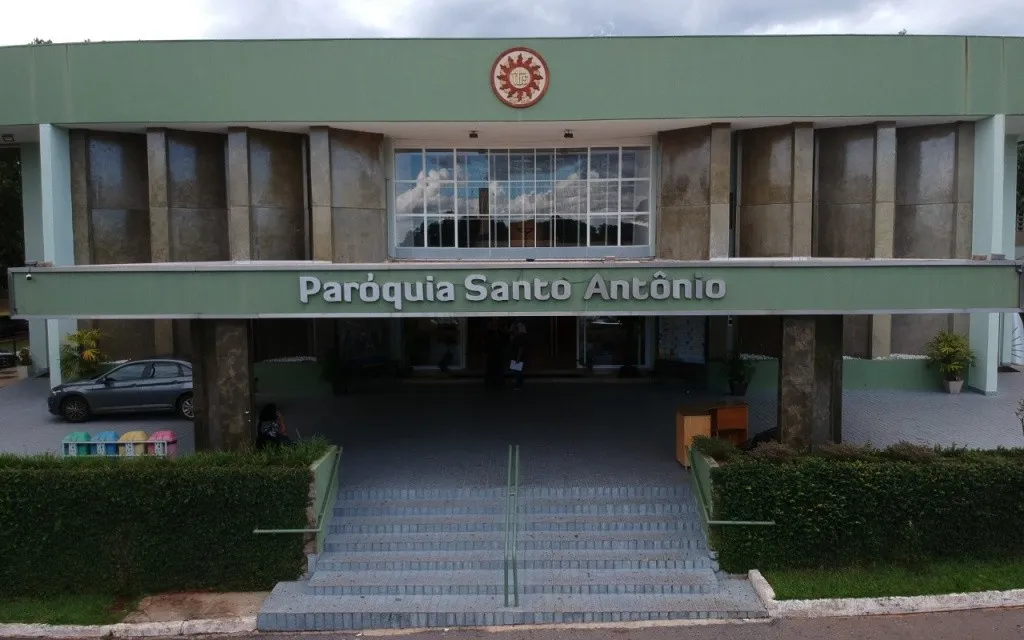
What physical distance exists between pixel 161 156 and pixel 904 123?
1759 cm

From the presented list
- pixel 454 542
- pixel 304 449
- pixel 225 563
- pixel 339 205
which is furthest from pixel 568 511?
pixel 339 205

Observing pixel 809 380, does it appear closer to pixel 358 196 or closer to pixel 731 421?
pixel 731 421

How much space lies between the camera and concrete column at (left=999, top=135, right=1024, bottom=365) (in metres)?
19.9

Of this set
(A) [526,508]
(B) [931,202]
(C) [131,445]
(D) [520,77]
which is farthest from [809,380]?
(C) [131,445]

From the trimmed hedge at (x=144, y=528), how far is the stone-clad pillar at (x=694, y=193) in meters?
11.7

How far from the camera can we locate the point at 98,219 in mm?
18078

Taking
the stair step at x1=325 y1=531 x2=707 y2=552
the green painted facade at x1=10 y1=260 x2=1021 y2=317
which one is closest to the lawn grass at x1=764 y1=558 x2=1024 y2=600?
the stair step at x1=325 y1=531 x2=707 y2=552

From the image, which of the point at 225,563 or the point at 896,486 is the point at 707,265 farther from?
the point at 225,563

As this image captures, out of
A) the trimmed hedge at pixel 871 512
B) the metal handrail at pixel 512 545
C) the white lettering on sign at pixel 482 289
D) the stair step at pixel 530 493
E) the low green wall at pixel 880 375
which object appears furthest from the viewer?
the low green wall at pixel 880 375

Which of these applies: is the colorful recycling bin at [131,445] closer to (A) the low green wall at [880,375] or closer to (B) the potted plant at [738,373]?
(B) the potted plant at [738,373]

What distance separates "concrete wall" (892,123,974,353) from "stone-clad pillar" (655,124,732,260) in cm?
464

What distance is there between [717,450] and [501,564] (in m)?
3.27

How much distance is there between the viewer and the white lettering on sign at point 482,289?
33.6 ft

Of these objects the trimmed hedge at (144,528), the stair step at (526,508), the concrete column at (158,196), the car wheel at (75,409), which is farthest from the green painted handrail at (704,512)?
the concrete column at (158,196)
